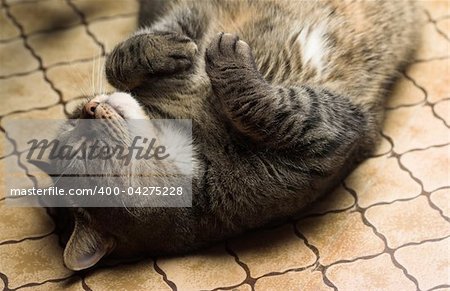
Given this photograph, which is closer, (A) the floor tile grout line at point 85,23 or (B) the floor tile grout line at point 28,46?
(B) the floor tile grout line at point 28,46

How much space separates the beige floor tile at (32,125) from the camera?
2.17 m

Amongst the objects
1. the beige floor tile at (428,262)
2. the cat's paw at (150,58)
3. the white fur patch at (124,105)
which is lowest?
the beige floor tile at (428,262)

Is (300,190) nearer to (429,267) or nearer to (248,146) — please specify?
(248,146)

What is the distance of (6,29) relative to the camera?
2.48m

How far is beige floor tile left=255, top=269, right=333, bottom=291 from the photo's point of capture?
1.81 m

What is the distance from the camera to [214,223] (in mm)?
1817

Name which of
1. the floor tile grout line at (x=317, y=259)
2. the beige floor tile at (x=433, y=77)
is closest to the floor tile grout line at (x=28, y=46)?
the floor tile grout line at (x=317, y=259)

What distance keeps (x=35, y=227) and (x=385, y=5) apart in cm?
114

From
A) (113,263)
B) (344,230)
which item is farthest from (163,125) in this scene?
(344,230)

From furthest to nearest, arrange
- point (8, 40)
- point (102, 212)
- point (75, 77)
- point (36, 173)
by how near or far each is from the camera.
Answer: point (8, 40) → point (75, 77) → point (36, 173) → point (102, 212)

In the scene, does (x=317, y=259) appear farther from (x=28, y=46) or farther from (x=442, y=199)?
(x=28, y=46)

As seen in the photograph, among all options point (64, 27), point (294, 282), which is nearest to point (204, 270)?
point (294, 282)

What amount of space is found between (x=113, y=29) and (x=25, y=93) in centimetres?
37

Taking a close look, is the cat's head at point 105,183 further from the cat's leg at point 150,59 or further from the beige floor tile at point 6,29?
the beige floor tile at point 6,29
